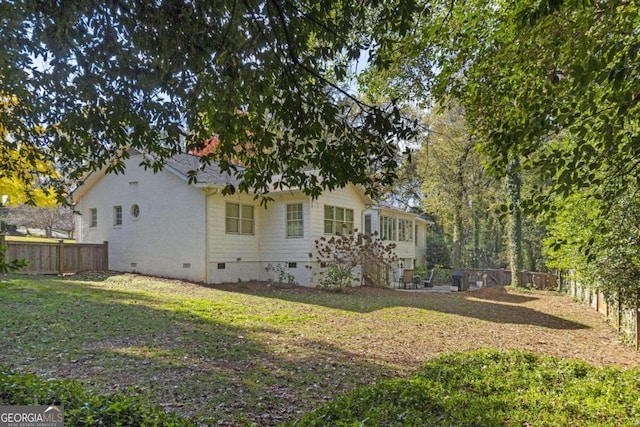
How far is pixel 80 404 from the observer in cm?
335

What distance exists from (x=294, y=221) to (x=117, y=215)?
7.66m

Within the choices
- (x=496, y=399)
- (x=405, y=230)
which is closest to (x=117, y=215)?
(x=405, y=230)

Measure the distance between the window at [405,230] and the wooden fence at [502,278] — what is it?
145 inches

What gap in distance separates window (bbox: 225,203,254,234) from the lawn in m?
3.03

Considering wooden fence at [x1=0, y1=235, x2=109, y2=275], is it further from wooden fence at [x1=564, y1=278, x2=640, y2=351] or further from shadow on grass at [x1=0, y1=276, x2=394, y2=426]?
wooden fence at [x1=564, y1=278, x2=640, y2=351]

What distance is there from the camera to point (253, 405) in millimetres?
4664

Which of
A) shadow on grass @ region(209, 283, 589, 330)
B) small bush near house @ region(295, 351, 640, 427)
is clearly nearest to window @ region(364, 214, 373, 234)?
shadow on grass @ region(209, 283, 589, 330)

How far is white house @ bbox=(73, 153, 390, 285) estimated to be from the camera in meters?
15.5

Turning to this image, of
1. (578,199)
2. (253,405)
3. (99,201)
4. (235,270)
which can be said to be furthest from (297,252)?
(253,405)

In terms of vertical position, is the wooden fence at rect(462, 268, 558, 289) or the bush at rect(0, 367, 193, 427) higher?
the bush at rect(0, 367, 193, 427)

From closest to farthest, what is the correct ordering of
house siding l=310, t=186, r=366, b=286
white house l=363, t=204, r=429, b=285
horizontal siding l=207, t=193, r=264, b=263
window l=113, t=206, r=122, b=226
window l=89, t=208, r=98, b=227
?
horizontal siding l=207, t=193, r=264, b=263 < house siding l=310, t=186, r=366, b=286 < window l=113, t=206, r=122, b=226 < window l=89, t=208, r=98, b=227 < white house l=363, t=204, r=429, b=285

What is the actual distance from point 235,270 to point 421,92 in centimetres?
1026

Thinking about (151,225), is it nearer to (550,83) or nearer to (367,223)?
(367,223)

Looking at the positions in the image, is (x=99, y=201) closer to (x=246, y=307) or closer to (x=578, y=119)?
(x=246, y=307)
